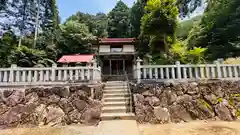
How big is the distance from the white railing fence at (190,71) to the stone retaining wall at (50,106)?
181cm

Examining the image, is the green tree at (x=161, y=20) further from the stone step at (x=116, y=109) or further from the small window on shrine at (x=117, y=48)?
the small window on shrine at (x=117, y=48)

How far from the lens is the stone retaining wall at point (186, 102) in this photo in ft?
18.6

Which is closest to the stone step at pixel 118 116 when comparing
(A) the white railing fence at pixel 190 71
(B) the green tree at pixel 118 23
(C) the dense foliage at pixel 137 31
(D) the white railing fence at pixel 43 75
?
(A) the white railing fence at pixel 190 71

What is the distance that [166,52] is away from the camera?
8211 millimetres

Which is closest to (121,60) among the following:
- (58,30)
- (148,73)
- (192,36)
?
(192,36)

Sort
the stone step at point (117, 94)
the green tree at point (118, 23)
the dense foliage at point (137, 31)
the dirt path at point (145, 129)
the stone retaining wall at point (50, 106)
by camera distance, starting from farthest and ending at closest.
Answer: the green tree at point (118, 23) → the dense foliage at point (137, 31) → the stone step at point (117, 94) → the stone retaining wall at point (50, 106) → the dirt path at point (145, 129)

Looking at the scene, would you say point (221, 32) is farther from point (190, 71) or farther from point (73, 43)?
point (73, 43)

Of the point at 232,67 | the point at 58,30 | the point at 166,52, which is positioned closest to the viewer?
the point at 232,67

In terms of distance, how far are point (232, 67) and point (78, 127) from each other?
5836mm

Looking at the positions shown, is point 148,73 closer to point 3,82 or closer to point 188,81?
point 188,81

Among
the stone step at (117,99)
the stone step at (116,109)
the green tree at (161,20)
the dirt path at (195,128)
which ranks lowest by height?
the dirt path at (195,128)

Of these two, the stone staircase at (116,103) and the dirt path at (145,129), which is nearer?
the dirt path at (145,129)

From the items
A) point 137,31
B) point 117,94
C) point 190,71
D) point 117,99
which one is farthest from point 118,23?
point 117,99

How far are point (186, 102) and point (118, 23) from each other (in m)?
21.9
